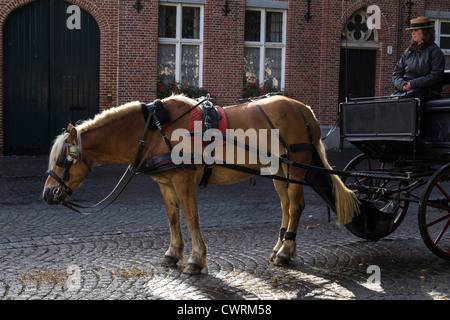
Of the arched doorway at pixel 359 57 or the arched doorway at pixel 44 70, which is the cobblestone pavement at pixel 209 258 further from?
the arched doorway at pixel 359 57

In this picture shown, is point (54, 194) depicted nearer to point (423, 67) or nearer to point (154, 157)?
point (154, 157)

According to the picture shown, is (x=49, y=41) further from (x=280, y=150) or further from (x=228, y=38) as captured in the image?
(x=280, y=150)

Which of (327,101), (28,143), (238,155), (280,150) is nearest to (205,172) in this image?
(238,155)

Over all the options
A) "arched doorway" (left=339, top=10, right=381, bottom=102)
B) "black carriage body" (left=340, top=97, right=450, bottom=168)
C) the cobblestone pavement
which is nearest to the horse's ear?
the cobblestone pavement

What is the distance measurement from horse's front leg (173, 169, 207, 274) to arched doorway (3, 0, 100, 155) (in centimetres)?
1150

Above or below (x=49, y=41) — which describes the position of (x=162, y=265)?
below

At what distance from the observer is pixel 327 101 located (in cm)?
1867

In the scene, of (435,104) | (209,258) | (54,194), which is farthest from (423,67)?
(54,194)

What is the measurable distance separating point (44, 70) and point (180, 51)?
402 centimetres

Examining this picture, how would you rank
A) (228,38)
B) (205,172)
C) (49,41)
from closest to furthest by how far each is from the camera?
(205,172)
(49,41)
(228,38)

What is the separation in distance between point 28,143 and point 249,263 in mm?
11727

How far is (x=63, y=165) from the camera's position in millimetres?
5113

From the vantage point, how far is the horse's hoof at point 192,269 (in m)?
5.28

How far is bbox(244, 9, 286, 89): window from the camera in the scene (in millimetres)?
18062
